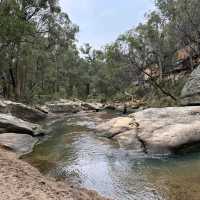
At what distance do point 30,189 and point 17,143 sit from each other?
7356mm

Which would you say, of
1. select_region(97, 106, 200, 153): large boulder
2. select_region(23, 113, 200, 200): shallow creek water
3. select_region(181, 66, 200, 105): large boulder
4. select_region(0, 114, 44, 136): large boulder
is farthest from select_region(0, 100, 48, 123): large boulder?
select_region(181, 66, 200, 105): large boulder

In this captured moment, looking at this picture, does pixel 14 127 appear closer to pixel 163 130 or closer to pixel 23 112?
pixel 163 130

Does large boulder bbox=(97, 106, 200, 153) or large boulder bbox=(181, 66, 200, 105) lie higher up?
large boulder bbox=(181, 66, 200, 105)

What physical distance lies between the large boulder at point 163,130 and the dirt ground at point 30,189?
5.26m

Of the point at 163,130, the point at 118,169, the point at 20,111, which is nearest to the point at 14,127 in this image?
the point at 118,169

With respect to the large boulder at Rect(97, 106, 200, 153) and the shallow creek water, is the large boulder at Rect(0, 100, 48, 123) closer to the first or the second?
the shallow creek water

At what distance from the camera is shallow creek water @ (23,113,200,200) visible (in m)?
8.48

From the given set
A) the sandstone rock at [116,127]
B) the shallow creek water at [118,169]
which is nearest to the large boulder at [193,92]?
the sandstone rock at [116,127]

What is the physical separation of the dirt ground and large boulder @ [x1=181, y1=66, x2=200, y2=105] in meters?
13.6

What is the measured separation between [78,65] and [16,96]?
4281 centimetres

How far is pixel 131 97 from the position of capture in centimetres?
5078

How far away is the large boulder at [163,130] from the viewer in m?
12.8

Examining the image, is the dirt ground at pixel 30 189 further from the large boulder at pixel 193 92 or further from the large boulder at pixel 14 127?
the large boulder at pixel 193 92

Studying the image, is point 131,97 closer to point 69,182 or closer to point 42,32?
point 42,32
